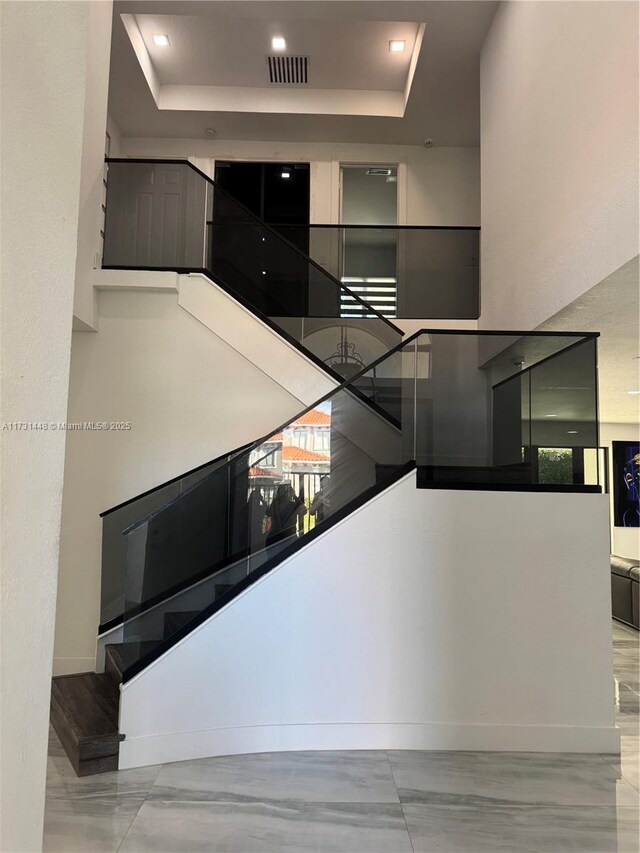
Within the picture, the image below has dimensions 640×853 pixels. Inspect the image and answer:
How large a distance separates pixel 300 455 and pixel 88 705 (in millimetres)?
2297

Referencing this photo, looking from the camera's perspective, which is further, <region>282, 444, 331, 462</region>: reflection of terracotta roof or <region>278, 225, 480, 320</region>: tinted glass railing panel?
<region>278, 225, 480, 320</region>: tinted glass railing panel

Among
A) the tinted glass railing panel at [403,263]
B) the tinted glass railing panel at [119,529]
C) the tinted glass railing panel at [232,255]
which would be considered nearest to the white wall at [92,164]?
the tinted glass railing panel at [232,255]

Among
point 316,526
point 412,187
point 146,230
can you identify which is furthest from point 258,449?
point 412,187

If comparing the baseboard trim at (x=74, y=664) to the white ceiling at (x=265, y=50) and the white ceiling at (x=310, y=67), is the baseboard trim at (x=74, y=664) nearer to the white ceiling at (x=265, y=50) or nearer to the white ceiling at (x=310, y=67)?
the white ceiling at (x=310, y=67)

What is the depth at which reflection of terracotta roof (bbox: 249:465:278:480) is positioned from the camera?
3.87 metres

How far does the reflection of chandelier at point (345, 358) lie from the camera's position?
5801 mm

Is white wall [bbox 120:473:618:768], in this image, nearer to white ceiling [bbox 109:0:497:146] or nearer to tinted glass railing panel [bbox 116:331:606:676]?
tinted glass railing panel [bbox 116:331:606:676]

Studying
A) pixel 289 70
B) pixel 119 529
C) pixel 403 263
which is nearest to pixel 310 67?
pixel 289 70

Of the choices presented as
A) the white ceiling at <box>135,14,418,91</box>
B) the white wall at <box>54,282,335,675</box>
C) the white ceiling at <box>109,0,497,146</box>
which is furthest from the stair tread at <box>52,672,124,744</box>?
the white ceiling at <box>135,14,418,91</box>

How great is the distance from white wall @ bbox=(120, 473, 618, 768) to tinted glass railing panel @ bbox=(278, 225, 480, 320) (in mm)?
3751

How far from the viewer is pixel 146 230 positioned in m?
5.29

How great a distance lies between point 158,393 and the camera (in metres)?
5.29

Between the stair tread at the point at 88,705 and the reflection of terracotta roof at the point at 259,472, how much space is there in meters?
1.79

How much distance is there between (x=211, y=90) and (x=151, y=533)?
6.38 meters
